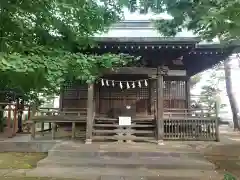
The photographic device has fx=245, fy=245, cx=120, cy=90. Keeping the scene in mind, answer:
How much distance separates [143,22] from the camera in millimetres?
13984

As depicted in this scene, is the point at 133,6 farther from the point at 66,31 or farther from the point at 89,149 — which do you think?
the point at 89,149

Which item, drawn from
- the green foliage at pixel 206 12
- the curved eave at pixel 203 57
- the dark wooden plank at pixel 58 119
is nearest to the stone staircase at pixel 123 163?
the dark wooden plank at pixel 58 119

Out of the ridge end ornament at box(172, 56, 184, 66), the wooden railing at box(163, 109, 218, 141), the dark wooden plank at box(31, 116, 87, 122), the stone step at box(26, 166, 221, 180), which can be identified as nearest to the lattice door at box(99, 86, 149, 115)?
the dark wooden plank at box(31, 116, 87, 122)

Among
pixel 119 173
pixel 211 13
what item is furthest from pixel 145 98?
pixel 211 13

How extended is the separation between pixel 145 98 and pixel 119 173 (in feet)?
16.8

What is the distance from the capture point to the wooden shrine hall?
8672 millimetres

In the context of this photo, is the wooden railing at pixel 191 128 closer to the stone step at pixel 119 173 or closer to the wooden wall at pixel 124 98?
the wooden wall at pixel 124 98

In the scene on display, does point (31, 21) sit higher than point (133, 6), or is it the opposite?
point (133, 6)

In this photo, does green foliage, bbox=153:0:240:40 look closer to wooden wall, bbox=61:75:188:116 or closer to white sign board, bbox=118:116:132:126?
white sign board, bbox=118:116:132:126

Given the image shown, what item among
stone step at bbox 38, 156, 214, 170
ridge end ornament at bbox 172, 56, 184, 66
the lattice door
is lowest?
stone step at bbox 38, 156, 214, 170

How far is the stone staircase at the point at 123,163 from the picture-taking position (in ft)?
18.6

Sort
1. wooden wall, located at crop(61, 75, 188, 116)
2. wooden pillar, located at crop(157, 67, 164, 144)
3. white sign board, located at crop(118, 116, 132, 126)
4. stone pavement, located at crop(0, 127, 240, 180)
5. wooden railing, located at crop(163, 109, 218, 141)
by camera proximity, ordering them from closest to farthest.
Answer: stone pavement, located at crop(0, 127, 240, 180)
wooden pillar, located at crop(157, 67, 164, 144)
white sign board, located at crop(118, 116, 132, 126)
wooden railing, located at crop(163, 109, 218, 141)
wooden wall, located at crop(61, 75, 188, 116)

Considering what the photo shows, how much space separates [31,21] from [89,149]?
4658mm

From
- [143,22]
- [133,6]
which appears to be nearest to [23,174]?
[133,6]
